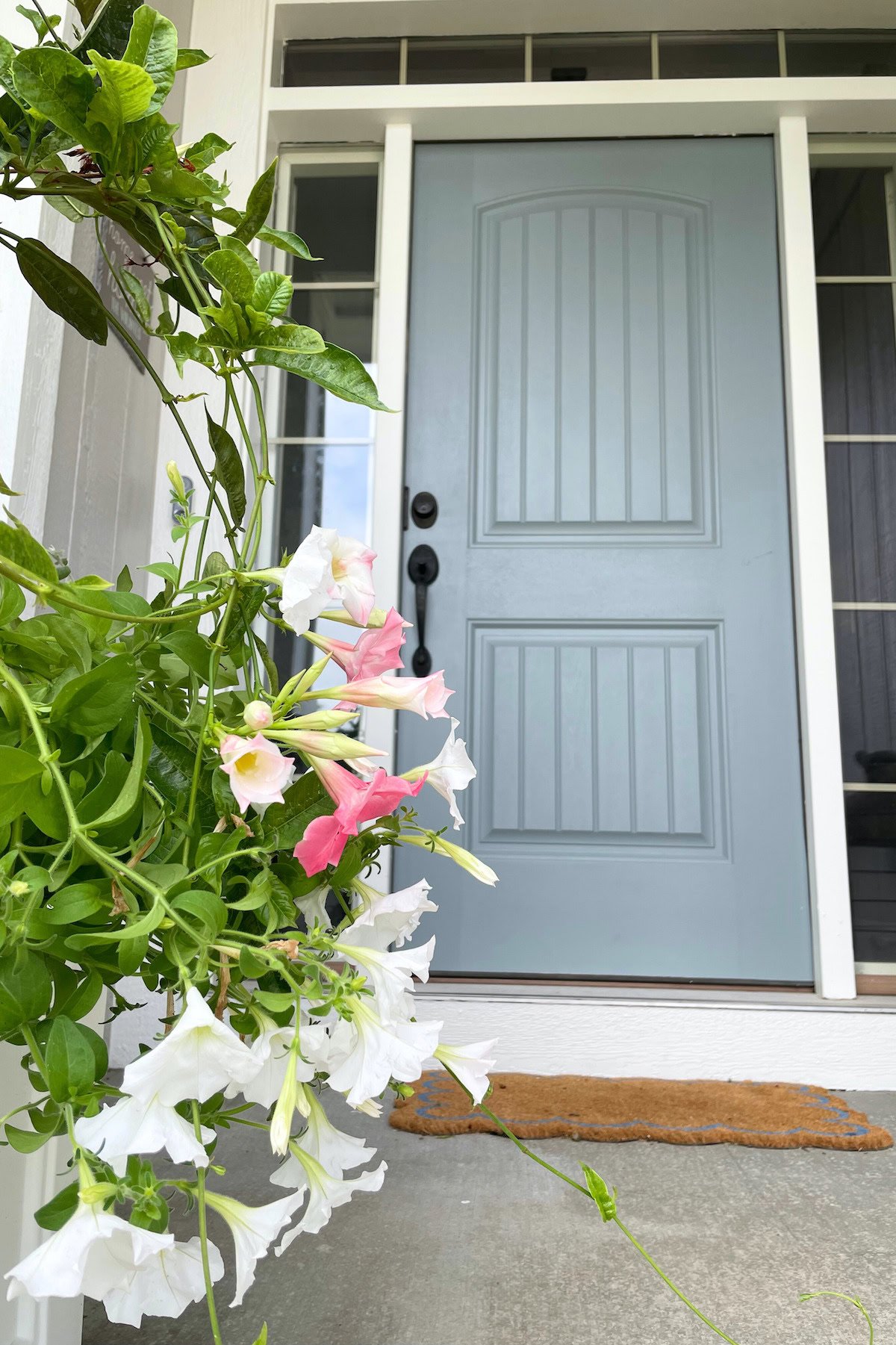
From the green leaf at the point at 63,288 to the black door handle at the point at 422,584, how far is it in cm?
148

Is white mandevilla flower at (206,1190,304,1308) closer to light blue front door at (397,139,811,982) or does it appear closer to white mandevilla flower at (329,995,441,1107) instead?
white mandevilla flower at (329,995,441,1107)

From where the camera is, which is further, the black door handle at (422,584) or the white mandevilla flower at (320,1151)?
the black door handle at (422,584)

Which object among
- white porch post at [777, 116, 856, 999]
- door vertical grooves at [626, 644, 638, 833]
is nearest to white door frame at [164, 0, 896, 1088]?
white porch post at [777, 116, 856, 999]

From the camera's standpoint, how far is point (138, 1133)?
33 centimetres

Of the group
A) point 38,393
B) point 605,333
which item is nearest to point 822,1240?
point 38,393

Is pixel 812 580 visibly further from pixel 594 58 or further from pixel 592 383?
pixel 594 58

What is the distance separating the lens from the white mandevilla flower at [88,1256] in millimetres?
319

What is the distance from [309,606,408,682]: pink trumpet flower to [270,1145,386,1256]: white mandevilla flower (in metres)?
0.22

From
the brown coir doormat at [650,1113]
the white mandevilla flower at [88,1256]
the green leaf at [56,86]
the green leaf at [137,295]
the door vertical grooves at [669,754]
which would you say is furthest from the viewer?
the door vertical grooves at [669,754]

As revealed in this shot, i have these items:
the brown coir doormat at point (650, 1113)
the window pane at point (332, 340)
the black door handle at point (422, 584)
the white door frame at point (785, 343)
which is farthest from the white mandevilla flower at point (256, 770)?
the window pane at point (332, 340)

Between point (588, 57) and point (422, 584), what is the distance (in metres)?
1.40

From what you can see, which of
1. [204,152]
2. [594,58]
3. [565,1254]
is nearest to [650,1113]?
[565,1254]

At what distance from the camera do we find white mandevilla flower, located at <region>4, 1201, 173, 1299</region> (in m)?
0.32

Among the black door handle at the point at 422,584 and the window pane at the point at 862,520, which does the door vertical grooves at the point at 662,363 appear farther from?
the black door handle at the point at 422,584
